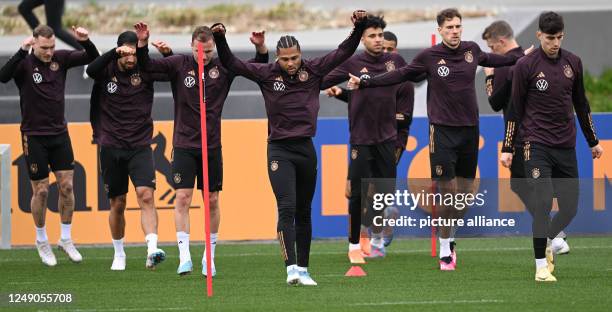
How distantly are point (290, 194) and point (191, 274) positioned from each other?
78.7 inches

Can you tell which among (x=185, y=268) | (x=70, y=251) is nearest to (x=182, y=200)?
(x=185, y=268)

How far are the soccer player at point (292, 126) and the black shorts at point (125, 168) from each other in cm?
227

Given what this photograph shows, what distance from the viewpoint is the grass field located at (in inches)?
396

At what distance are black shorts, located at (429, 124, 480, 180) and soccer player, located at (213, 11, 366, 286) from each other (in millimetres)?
1855

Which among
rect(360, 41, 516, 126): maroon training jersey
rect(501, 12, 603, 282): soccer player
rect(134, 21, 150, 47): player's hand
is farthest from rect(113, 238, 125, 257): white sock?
rect(501, 12, 603, 282): soccer player

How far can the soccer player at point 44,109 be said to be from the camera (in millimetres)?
13742

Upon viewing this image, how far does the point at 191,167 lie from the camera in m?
12.5

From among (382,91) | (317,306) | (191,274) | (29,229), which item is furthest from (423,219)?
(29,229)

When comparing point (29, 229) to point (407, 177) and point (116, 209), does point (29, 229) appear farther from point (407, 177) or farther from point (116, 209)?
point (407, 177)

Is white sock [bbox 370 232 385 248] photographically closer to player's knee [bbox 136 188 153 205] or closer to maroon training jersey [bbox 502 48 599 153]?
player's knee [bbox 136 188 153 205]

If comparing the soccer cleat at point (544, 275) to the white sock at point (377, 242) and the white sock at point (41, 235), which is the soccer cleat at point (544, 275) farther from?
the white sock at point (41, 235)

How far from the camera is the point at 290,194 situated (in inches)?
436

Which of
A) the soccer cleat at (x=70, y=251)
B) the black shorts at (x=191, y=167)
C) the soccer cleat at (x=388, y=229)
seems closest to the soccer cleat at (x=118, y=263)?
the soccer cleat at (x=70, y=251)

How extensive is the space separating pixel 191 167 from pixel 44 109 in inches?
89.7
